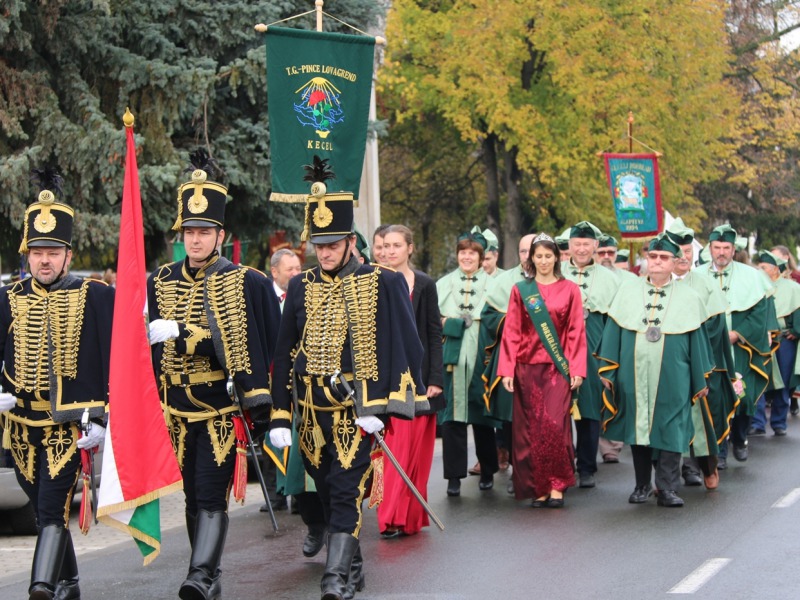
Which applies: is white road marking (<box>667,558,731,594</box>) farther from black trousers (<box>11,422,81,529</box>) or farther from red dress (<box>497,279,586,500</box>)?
black trousers (<box>11,422,81,529</box>)

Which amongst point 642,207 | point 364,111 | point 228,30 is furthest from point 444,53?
point 364,111

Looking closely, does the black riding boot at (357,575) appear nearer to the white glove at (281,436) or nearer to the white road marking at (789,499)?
the white glove at (281,436)

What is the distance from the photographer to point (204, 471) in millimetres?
7352

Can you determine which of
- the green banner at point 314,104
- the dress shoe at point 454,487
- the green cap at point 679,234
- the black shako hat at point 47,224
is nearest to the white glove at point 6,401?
the black shako hat at point 47,224

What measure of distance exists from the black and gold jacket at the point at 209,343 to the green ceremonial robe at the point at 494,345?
4.42 metres

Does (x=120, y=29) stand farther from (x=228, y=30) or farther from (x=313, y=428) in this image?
(x=313, y=428)

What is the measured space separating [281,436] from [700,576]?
247 centimetres

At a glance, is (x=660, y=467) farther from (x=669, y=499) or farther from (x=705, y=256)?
(x=705, y=256)

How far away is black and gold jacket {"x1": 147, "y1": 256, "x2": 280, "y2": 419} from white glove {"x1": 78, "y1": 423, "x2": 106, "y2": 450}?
37cm

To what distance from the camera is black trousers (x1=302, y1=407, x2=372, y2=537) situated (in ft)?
24.0

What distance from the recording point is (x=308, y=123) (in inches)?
454

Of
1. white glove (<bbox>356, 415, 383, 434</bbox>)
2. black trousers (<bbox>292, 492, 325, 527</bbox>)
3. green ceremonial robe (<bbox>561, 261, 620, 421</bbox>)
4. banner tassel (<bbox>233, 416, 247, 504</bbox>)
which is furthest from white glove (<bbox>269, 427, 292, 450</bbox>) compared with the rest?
green ceremonial robe (<bbox>561, 261, 620, 421</bbox>)

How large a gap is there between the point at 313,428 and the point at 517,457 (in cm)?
373

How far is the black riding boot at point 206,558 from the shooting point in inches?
278
